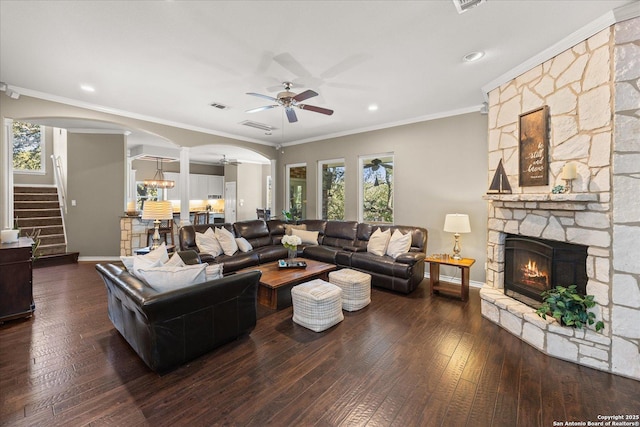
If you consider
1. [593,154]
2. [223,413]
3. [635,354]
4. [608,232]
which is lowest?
[223,413]

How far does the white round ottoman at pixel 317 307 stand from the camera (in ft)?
9.77

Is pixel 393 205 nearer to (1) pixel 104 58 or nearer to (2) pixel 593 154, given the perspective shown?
(2) pixel 593 154

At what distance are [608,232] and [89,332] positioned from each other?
5.14 metres

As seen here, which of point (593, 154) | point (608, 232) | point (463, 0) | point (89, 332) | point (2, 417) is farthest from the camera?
point (89, 332)

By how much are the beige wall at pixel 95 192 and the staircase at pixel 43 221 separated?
0.79 ft

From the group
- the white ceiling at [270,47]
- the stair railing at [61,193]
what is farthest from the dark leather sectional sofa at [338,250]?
the stair railing at [61,193]

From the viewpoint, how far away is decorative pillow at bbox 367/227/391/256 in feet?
15.7

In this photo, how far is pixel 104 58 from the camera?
3.03m

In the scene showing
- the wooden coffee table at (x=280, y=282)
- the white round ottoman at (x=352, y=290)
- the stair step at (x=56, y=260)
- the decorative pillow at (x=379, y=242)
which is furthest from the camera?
the stair step at (x=56, y=260)

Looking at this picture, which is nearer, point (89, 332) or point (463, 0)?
point (463, 0)

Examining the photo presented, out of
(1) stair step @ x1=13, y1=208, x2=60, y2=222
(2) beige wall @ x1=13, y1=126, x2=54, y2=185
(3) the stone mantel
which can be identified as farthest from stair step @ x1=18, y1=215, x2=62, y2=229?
(3) the stone mantel

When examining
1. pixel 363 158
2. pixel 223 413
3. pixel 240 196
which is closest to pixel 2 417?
pixel 223 413

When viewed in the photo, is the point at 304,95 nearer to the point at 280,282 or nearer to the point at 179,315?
the point at 280,282

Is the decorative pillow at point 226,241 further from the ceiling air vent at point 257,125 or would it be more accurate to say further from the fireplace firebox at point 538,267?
the fireplace firebox at point 538,267
